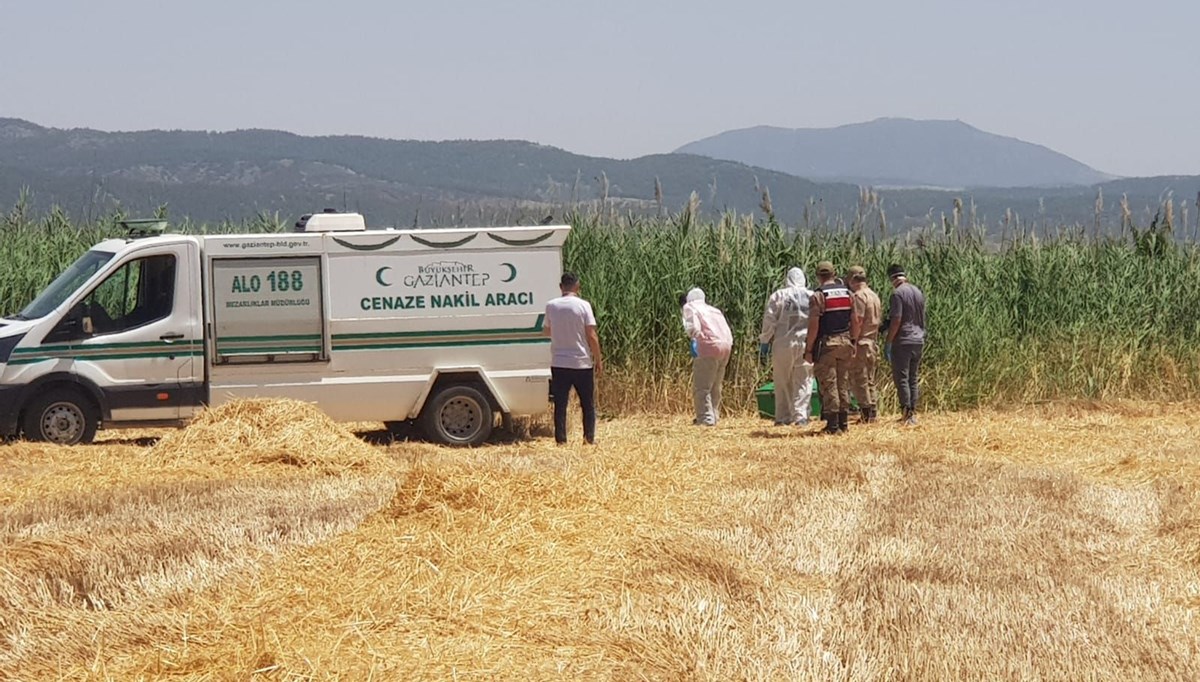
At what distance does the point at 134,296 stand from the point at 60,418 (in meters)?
1.38

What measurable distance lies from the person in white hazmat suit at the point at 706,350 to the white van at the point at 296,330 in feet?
7.51

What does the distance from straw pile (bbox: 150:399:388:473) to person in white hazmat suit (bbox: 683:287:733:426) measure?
4817 millimetres

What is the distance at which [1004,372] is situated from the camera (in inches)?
779

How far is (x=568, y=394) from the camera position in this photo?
1564 cm

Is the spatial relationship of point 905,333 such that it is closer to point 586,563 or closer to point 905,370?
point 905,370

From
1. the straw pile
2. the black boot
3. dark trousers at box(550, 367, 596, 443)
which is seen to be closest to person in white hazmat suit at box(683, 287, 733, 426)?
the black boot

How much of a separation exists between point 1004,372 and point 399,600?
13501mm

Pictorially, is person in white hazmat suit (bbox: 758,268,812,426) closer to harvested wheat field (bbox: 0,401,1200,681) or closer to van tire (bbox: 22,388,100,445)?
harvested wheat field (bbox: 0,401,1200,681)

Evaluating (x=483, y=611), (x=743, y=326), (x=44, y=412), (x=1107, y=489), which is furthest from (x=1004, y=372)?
(x=483, y=611)

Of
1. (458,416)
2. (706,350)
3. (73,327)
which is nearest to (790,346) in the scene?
(706,350)

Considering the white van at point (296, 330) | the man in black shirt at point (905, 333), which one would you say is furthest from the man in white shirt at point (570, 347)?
the man in black shirt at point (905, 333)

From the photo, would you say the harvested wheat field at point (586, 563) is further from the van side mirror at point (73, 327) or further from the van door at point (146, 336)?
the van side mirror at point (73, 327)

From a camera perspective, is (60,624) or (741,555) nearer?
(60,624)

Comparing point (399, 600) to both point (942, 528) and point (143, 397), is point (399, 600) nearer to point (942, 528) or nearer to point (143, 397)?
point (942, 528)
